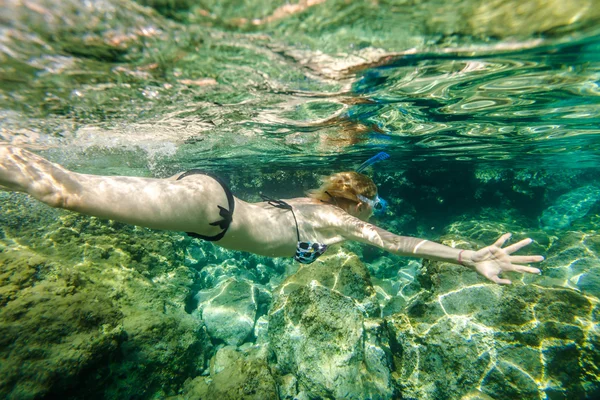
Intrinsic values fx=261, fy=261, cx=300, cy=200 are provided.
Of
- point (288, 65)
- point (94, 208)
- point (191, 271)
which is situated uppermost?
point (288, 65)

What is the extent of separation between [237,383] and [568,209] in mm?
23068

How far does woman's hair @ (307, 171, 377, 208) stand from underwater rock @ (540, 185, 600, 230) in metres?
19.4

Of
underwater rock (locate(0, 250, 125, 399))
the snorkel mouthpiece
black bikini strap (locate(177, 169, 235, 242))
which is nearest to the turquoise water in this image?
underwater rock (locate(0, 250, 125, 399))

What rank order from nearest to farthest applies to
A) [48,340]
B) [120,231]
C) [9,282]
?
1. [48,340]
2. [9,282]
3. [120,231]

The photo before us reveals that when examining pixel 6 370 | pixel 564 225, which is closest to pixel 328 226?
pixel 6 370

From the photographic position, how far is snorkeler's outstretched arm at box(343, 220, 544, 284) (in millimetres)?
2876

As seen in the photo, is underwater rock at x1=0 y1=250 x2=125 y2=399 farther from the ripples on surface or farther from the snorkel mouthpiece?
the snorkel mouthpiece

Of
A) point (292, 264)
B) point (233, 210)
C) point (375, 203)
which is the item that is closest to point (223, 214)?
point (233, 210)

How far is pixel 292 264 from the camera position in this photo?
10.4 metres

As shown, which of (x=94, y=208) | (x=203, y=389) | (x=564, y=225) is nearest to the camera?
(x=94, y=208)

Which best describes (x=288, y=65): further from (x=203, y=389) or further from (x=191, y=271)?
(x=191, y=271)

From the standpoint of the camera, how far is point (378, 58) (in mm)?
4969

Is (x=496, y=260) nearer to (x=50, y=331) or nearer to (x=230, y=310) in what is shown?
(x=50, y=331)

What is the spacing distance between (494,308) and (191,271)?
28.5 feet
